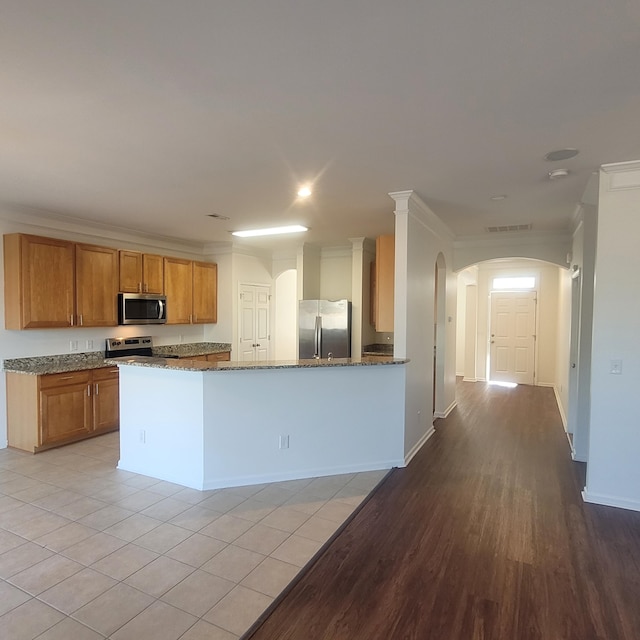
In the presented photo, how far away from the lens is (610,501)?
10.6ft

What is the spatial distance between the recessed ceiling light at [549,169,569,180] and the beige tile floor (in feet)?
9.62

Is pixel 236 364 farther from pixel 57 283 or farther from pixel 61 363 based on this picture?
pixel 61 363

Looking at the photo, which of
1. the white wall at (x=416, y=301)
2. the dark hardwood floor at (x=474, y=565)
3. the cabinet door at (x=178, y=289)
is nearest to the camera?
the dark hardwood floor at (x=474, y=565)

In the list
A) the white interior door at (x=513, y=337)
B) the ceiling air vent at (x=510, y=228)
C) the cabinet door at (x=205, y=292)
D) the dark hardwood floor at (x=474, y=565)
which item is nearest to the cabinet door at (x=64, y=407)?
the cabinet door at (x=205, y=292)

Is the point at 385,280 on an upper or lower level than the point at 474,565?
upper

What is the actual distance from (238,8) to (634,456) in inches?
151

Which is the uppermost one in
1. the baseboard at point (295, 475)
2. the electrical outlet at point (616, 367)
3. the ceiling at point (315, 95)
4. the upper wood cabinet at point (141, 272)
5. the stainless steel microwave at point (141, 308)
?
the ceiling at point (315, 95)

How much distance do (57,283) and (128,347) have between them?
1325mm

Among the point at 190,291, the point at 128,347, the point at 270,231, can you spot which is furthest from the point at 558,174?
the point at 128,347

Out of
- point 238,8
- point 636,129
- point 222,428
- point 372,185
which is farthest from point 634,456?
point 238,8

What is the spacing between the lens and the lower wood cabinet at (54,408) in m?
4.34

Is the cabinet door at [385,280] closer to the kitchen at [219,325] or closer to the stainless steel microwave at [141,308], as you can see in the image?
the kitchen at [219,325]

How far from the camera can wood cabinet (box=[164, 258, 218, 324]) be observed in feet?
20.2

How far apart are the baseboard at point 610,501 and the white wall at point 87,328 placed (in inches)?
208
